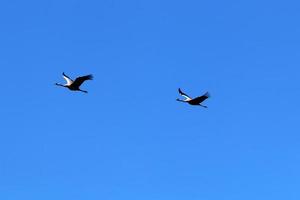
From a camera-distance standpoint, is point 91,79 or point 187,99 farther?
point 187,99

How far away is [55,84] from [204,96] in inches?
624

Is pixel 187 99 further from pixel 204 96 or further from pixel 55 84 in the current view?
pixel 55 84

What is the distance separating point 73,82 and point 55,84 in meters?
5.81

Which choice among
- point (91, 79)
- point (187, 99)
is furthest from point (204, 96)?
point (91, 79)

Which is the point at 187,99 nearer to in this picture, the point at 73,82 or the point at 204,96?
the point at 204,96

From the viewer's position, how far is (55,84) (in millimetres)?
113688

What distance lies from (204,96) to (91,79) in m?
13.0

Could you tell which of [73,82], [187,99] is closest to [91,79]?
[73,82]

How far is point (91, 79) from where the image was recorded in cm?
10125

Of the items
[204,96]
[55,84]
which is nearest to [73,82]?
[55,84]

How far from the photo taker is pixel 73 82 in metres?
108

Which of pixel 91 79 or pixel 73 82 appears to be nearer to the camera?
pixel 91 79

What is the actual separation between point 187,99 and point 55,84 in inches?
535

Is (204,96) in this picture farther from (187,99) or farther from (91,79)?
(91,79)
